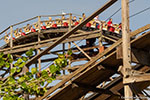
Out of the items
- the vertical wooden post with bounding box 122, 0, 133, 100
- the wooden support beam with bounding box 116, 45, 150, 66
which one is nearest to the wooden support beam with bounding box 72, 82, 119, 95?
the wooden support beam with bounding box 116, 45, 150, 66

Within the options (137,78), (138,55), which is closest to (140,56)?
(138,55)

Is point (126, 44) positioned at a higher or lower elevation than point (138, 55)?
higher

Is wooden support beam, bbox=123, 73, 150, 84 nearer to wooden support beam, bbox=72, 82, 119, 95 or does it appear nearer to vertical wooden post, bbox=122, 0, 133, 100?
vertical wooden post, bbox=122, 0, 133, 100

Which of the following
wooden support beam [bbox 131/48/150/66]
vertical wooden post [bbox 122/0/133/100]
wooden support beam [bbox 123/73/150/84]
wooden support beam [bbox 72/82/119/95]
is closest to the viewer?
wooden support beam [bbox 123/73/150/84]

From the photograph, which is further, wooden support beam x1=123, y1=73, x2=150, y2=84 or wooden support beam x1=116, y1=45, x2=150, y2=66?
wooden support beam x1=116, y1=45, x2=150, y2=66

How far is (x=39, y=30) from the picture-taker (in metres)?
22.6

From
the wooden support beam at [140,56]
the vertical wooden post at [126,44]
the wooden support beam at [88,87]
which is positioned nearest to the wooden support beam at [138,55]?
the wooden support beam at [140,56]

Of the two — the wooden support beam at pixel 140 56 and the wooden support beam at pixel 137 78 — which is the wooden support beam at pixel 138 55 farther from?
the wooden support beam at pixel 137 78

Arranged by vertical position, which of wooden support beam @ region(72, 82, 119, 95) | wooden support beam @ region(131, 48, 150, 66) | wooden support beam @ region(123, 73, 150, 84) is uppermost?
wooden support beam @ region(131, 48, 150, 66)

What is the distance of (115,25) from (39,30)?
4.25 metres

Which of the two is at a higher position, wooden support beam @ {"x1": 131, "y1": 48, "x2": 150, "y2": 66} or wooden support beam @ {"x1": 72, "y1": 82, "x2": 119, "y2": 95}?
wooden support beam @ {"x1": 131, "y1": 48, "x2": 150, "y2": 66}

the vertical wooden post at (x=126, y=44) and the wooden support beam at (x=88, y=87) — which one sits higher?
the vertical wooden post at (x=126, y=44)

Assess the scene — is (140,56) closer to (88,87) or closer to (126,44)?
(126,44)

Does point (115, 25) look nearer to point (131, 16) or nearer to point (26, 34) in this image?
point (26, 34)
